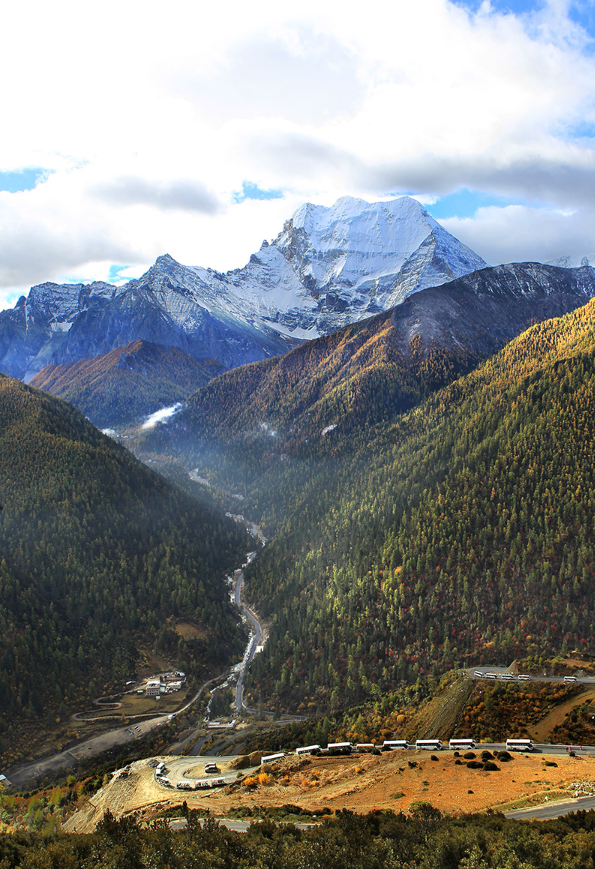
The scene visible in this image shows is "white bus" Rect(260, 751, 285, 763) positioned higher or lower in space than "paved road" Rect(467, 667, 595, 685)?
higher

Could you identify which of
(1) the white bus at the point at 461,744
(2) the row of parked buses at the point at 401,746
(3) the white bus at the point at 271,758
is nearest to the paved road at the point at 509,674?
(2) the row of parked buses at the point at 401,746

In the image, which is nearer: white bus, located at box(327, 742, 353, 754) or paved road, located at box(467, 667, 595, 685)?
white bus, located at box(327, 742, 353, 754)

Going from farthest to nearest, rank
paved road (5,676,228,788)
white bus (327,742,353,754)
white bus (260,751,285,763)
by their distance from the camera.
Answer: paved road (5,676,228,788)
white bus (260,751,285,763)
white bus (327,742,353,754)

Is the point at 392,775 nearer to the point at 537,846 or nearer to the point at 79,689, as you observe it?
the point at 537,846

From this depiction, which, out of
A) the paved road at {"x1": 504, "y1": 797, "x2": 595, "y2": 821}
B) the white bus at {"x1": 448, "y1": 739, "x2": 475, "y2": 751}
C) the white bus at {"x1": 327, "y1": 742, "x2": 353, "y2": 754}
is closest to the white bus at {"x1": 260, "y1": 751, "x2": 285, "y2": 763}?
the white bus at {"x1": 327, "y1": 742, "x2": 353, "y2": 754}

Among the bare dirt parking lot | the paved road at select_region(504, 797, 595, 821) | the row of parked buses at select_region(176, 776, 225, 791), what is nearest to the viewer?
the paved road at select_region(504, 797, 595, 821)

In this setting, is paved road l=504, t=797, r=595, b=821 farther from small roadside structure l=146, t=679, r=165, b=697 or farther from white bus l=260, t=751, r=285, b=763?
small roadside structure l=146, t=679, r=165, b=697

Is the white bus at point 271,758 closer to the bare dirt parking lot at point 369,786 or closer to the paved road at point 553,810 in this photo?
the bare dirt parking lot at point 369,786
